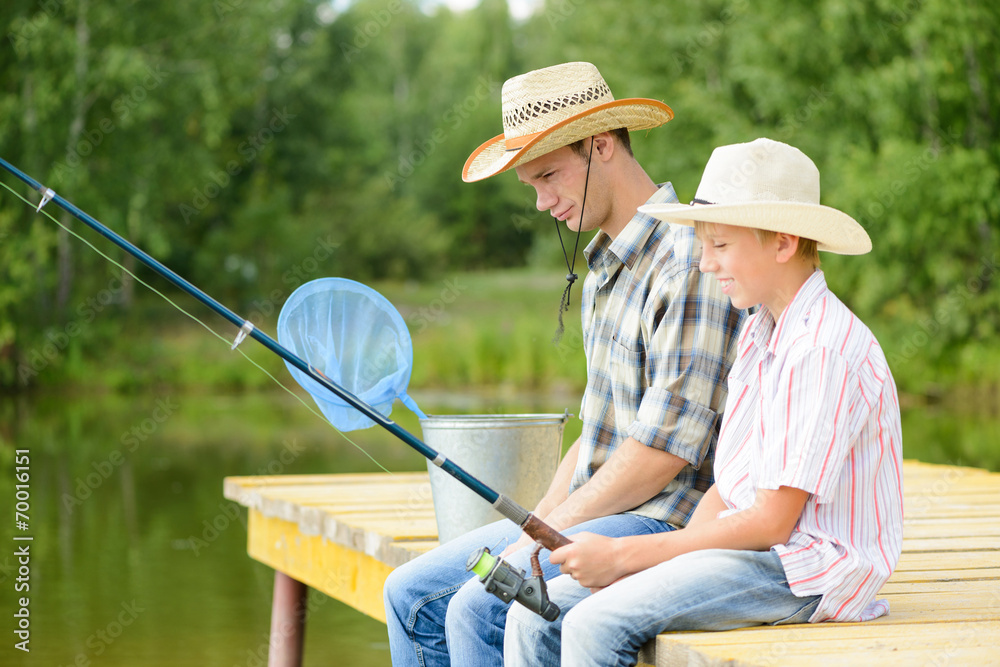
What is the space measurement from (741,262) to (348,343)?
95cm

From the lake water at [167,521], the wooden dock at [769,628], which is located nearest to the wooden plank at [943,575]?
the wooden dock at [769,628]

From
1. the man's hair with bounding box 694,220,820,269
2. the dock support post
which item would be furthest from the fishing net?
the dock support post

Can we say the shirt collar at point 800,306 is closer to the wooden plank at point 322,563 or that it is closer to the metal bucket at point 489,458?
the metal bucket at point 489,458

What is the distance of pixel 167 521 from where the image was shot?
7258 mm

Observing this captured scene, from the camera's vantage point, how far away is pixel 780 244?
182 centimetres

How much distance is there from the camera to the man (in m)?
2.00

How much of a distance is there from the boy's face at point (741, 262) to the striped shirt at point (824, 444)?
0.05 meters

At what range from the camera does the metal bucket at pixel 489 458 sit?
99.6 inches

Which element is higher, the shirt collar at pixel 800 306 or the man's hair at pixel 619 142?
the man's hair at pixel 619 142

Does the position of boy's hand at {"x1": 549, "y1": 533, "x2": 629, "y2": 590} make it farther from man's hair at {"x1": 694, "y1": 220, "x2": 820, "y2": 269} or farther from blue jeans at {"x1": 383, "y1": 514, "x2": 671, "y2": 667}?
man's hair at {"x1": 694, "y1": 220, "x2": 820, "y2": 269}

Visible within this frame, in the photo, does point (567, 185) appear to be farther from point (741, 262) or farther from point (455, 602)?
point (455, 602)

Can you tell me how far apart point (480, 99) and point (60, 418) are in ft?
52.3

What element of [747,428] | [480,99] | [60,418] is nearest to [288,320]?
[747,428]

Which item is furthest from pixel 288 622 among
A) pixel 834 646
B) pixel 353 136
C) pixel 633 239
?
pixel 353 136
